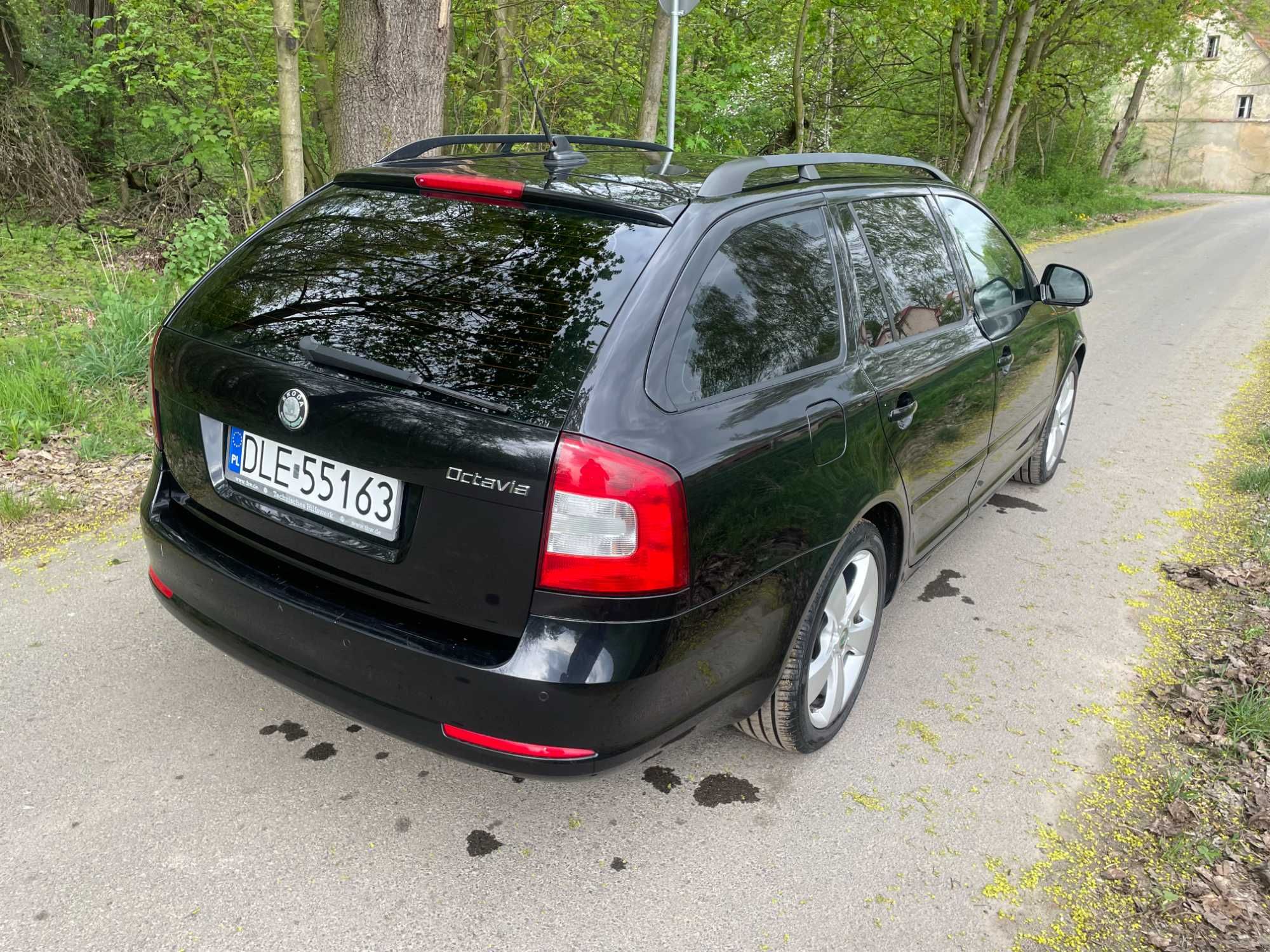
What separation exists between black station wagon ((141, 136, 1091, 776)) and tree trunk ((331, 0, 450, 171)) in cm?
341

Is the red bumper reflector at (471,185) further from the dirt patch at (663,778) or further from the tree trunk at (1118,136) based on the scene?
the tree trunk at (1118,136)

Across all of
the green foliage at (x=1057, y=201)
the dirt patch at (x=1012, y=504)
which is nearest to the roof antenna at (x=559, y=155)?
the dirt patch at (x=1012, y=504)

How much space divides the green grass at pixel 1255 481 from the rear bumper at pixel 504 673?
4.08 meters

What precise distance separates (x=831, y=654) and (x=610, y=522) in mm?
1148

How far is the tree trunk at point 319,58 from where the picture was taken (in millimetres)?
9617

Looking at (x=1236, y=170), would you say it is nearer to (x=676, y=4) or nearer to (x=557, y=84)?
(x=557, y=84)

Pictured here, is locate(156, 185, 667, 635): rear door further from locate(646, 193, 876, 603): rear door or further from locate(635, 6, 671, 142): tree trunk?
locate(635, 6, 671, 142): tree trunk

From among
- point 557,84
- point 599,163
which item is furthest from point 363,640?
point 557,84

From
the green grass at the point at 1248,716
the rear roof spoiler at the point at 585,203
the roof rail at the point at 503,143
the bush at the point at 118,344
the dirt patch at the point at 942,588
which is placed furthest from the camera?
the bush at the point at 118,344

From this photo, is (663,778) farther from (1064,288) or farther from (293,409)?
(1064,288)

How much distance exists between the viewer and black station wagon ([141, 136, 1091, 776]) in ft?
6.39

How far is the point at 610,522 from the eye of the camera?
75.2 inches

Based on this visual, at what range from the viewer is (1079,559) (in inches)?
169

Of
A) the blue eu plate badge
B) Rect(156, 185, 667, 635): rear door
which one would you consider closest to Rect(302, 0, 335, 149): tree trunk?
Rect(156, 185, 667, 635): rear door
